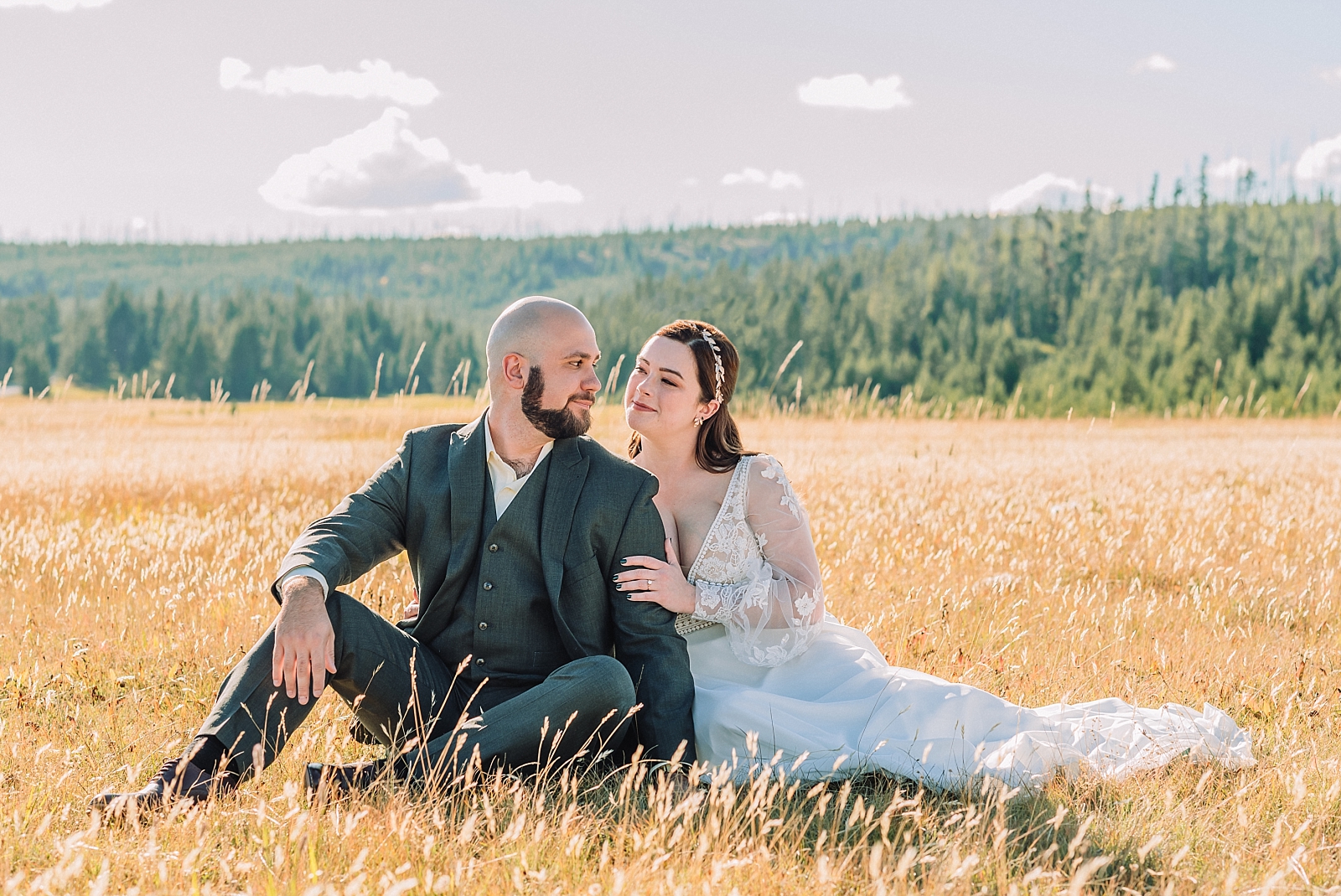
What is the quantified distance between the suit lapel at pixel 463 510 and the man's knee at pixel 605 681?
0.60 meters

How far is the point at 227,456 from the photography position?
13570 millimetres

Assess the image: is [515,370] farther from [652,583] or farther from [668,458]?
[668,458]

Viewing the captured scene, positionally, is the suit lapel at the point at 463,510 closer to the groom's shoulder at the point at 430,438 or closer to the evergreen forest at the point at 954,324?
the groom's shoulder at the point at 430,438

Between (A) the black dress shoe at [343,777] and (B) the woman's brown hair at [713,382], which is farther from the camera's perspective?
(B) the woman's brown hair at [713,382]

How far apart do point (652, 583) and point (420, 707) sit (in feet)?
3.21

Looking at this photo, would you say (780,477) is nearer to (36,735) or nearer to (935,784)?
(935,784)

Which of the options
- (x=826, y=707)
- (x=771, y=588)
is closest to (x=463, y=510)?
(x=771, y=588)

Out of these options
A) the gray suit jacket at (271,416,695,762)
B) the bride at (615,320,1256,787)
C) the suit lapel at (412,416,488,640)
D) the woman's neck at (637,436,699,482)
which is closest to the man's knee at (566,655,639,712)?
the gray suit jacket at (271,416,695,762)

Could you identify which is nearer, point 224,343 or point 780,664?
point 780,664

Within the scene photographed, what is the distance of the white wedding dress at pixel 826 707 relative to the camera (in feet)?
13.7

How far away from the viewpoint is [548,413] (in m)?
4.03

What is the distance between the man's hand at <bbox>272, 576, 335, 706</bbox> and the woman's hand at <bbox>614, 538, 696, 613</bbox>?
3.69 ft

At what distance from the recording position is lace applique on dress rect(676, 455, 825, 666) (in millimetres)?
4672

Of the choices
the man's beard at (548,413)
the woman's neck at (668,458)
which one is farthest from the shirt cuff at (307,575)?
the woman's neck at (668,458)
